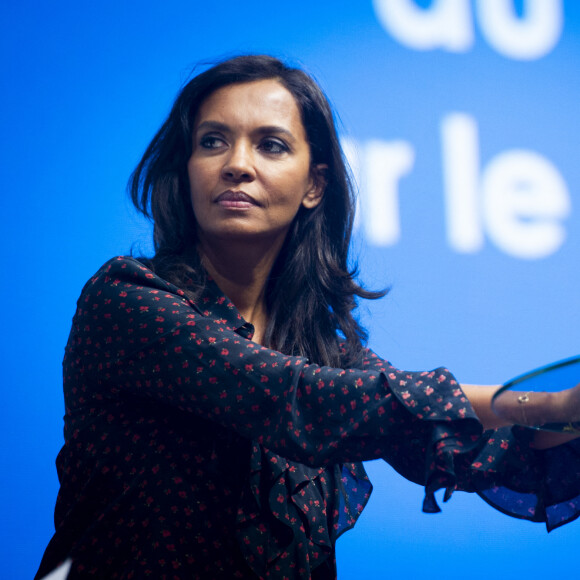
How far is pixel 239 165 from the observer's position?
113cm

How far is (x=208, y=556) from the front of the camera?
938 millimetres

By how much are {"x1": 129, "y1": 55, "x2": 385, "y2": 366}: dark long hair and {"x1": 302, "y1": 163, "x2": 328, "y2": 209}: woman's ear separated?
11 mm

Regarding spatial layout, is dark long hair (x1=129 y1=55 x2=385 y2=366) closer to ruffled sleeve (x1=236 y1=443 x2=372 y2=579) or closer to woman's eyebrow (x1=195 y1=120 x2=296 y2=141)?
woman's eyebrow (x1=195 y1=120 x2=296 y2=141)

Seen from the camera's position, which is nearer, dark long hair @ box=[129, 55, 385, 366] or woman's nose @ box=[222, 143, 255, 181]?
woman's nose @ box=[222, 143, 255, 181]

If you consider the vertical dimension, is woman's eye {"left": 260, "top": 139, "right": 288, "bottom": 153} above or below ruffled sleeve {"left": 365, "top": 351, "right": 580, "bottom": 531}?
above

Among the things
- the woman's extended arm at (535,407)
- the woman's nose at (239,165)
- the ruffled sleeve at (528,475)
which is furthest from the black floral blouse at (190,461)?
the woman's nose at (239,165)

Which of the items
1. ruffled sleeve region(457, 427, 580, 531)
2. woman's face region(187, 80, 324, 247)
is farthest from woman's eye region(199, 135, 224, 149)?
ruffled sleeve region(457, 427, 580, 531)

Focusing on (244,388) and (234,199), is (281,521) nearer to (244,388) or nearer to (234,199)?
(244,388)

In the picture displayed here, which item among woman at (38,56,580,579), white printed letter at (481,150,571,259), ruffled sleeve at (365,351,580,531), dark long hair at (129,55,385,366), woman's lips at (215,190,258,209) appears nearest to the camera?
woman at (38,56,580,579)

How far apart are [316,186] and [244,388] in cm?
61

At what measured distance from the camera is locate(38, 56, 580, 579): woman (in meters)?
0.78

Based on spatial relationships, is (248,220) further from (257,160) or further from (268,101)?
(268,101)

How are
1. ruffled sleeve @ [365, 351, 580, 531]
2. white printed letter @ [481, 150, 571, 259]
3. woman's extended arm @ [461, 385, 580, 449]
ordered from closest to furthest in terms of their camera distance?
1. woman's extended arm @ [461, 385, 580, 449]
2. ruffled sleeve @ [365, 351, 580, 531]
3. white printed letter @ [481, 150, 571, 259]

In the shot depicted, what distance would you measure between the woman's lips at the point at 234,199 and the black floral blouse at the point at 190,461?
0.21 metres
